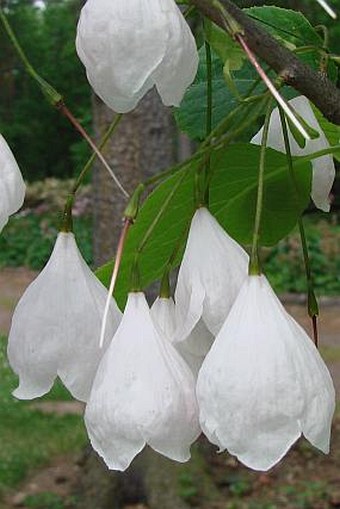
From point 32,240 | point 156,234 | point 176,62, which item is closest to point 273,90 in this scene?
point 176,62

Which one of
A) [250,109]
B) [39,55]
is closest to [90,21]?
[250,109]

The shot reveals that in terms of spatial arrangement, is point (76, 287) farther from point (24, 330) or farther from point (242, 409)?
point (242, 409)

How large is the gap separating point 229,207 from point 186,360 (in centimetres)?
20

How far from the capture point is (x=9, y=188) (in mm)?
649

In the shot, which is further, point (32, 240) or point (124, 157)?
point (32, 240)

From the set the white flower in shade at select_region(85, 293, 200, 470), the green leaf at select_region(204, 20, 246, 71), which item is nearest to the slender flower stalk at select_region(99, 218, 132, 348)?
the white flower in shade at select_region(85, 293, 200, 470)

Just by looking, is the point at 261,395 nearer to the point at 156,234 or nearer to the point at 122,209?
the point at 156,234

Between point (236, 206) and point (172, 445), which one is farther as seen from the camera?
point (236, 206)

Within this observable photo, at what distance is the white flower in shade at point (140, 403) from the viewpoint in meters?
0.64

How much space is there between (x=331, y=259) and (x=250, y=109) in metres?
7.69

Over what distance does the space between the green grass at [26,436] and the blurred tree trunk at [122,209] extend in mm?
538

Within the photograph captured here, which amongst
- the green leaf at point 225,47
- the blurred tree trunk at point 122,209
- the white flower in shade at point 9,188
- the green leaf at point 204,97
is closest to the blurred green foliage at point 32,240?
the blurred tree trunk at point 122,209

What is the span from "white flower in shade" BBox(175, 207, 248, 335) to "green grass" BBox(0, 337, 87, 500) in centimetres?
372

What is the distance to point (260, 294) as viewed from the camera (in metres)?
0.67
